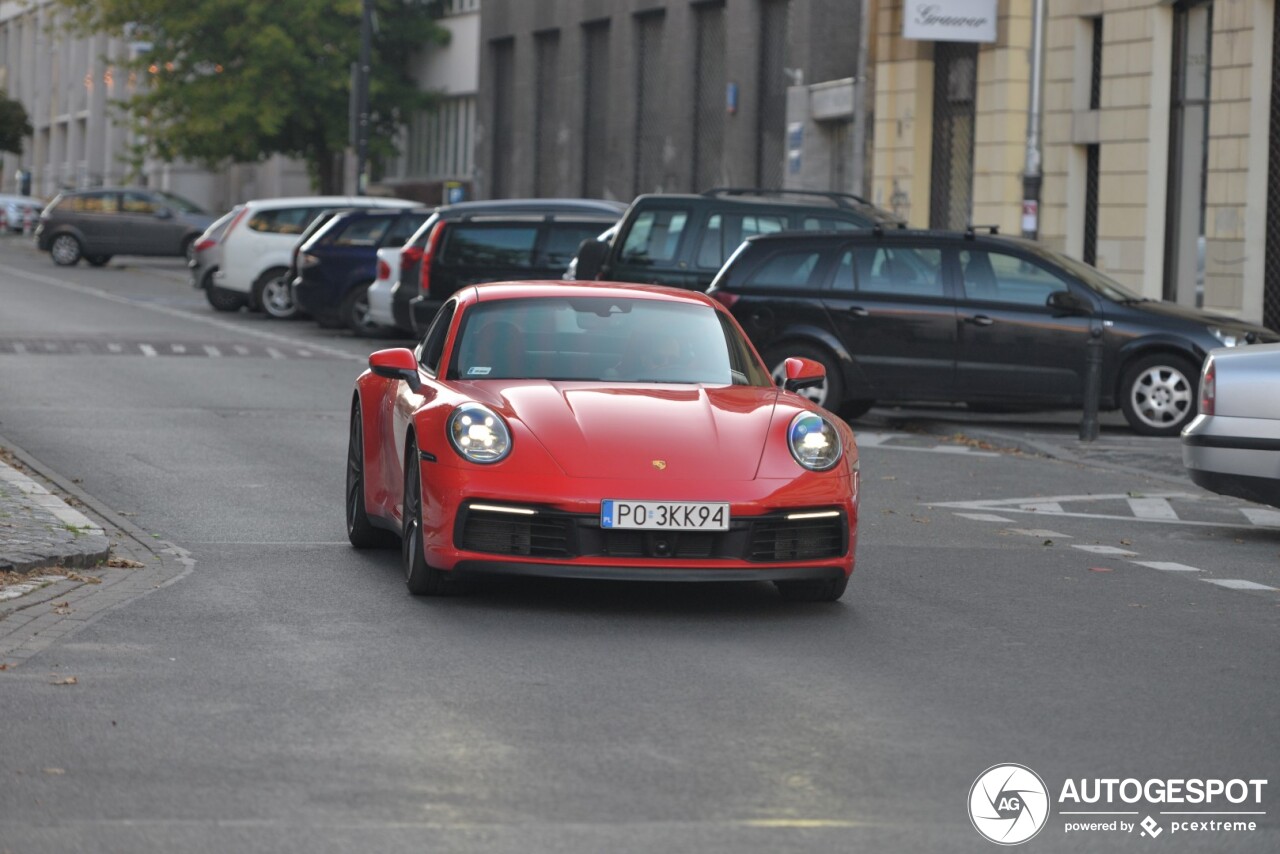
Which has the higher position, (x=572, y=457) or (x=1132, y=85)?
(x=1132, y=85)

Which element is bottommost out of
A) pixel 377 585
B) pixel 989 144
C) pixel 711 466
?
pixel 377 585

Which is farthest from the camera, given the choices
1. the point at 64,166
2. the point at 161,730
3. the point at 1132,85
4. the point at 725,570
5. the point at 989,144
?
the point at 64,166

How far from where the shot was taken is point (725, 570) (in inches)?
363

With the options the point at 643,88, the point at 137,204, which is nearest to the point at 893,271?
the point at 643,88

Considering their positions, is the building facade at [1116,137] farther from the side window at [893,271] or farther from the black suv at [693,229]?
the side window at [893,271]

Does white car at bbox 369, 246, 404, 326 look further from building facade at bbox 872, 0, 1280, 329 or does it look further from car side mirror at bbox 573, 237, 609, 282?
building facade at bbox 872, 0, 1280, 329

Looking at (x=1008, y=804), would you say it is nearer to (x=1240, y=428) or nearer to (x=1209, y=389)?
(x=1240, y=428)

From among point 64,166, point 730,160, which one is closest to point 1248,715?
point 730,160

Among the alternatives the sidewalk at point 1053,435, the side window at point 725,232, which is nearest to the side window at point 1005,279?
the sidewalk at point 1053,435

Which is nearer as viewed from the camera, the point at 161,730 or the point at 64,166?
the point at 161,730

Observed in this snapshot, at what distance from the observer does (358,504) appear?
1112 cm

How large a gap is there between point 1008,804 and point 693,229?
53.2 ft

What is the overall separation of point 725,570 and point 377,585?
163 cm

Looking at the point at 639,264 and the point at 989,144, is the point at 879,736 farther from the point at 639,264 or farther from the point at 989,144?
the point at 989,144
